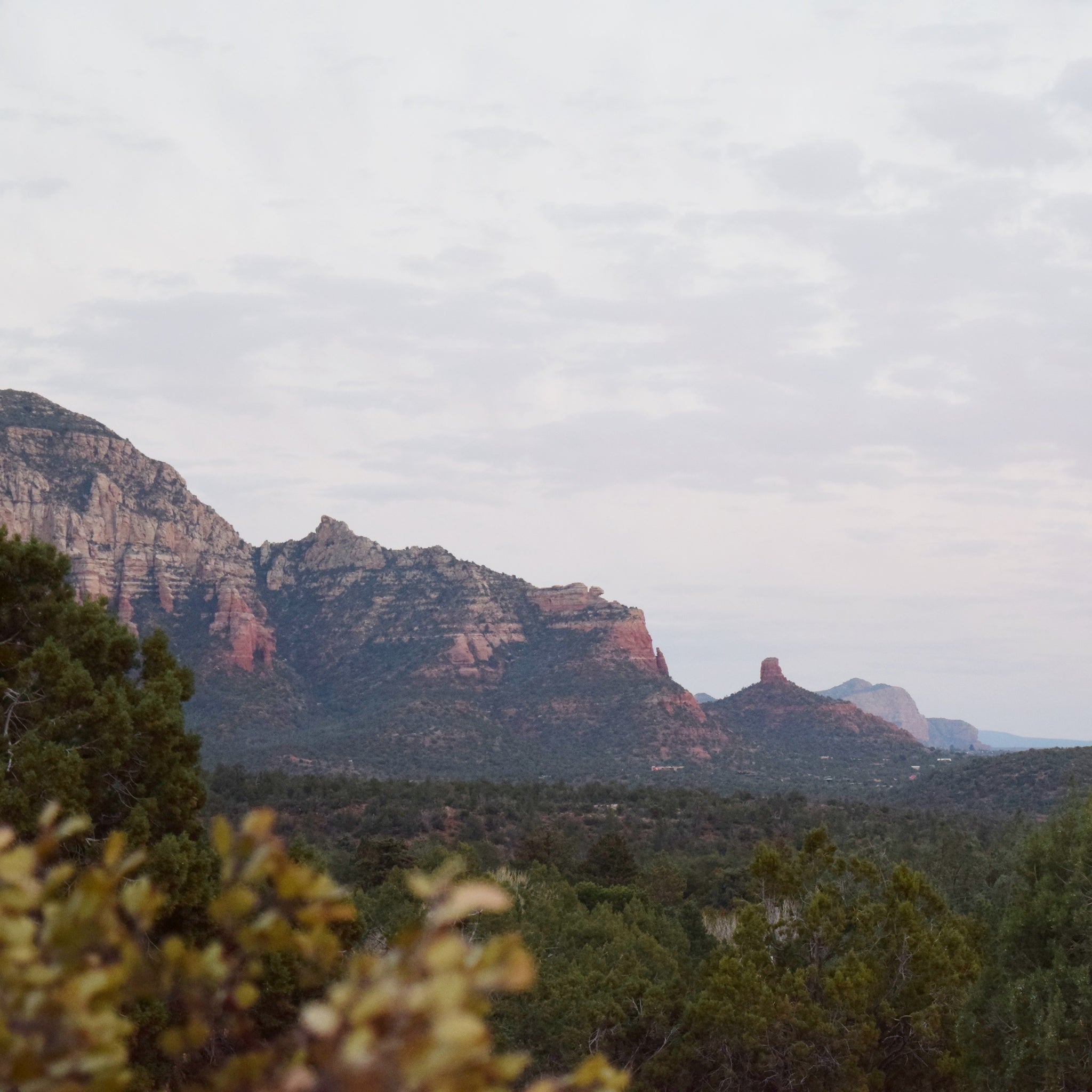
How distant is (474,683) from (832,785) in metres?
37.8

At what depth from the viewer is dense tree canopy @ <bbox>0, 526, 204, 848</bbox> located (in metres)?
14.6

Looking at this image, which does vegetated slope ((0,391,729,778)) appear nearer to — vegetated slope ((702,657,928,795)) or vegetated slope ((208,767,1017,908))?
vegetated slope ((702,657,928,795))

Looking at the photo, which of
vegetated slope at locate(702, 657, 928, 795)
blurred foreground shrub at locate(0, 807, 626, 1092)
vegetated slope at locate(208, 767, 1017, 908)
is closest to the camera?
blurred foreground shrub at locate(0, 807, 626, 1092)

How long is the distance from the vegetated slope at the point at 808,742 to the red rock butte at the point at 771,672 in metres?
0.08

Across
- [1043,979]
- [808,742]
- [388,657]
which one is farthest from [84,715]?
[808,742]

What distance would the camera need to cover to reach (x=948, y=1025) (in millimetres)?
20250

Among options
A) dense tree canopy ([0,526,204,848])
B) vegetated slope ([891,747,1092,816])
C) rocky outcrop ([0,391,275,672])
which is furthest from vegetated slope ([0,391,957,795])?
dense tree canopy ([0,526,204,848])

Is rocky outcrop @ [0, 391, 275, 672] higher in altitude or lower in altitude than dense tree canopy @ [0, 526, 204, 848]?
higher

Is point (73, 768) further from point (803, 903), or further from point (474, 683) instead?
point (474, 683)

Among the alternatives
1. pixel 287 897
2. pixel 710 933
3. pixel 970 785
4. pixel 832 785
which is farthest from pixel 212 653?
pixel 287 897

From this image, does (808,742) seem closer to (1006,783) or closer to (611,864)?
(1006,783)

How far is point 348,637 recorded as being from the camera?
4631 inches

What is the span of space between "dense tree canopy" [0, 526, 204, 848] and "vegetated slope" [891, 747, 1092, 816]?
5405 centimetres

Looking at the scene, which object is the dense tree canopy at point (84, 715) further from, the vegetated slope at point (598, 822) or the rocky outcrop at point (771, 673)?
the rocky outcrop at point (771, 673)
